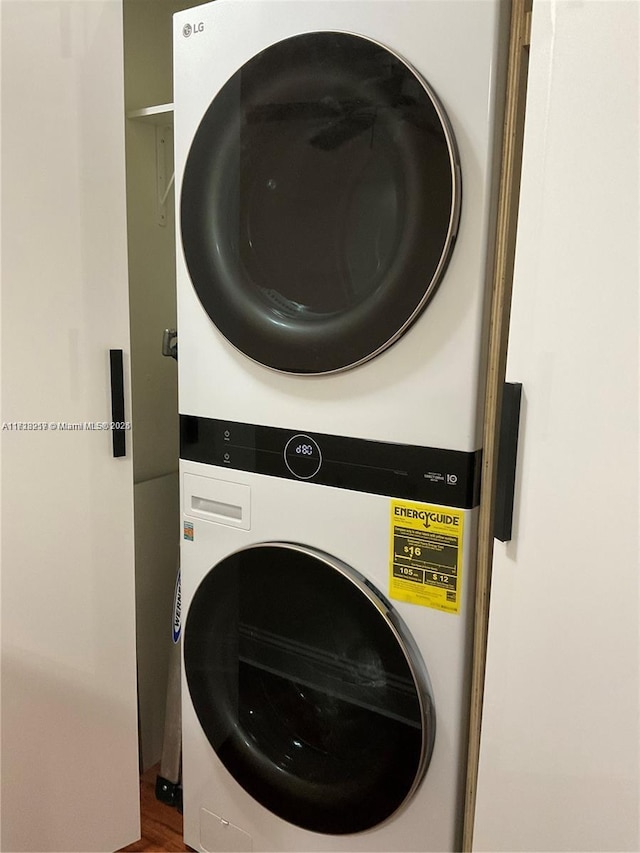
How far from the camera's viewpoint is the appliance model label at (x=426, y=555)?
3.60 feet

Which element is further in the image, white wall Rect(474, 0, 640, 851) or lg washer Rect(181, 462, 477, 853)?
lg washer Rect(181, 462, 477, 853)

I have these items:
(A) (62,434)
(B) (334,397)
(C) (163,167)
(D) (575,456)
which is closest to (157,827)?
(A) (62,434)

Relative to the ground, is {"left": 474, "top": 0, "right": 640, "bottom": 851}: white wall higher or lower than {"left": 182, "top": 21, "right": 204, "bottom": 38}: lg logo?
lower

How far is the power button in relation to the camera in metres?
1.21

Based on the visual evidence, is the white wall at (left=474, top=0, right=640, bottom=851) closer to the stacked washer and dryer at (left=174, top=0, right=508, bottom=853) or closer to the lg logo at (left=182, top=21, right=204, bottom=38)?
the stacked washer and dryer at (left=174, top=0, right=508, bottom=853)

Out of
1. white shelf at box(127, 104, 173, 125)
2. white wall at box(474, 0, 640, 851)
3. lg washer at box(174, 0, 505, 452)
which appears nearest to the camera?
white wall at box(474, 0, 640, 851)

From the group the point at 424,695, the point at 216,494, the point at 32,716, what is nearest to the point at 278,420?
the point at 216,494

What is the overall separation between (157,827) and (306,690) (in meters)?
0.64

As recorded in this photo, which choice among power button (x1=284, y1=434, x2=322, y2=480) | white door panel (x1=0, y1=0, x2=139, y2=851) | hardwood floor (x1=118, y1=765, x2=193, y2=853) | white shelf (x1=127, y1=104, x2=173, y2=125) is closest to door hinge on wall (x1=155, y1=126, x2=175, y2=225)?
white shelf (x1=127, y1=104, x2=173, y2=125)

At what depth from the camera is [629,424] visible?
77cm

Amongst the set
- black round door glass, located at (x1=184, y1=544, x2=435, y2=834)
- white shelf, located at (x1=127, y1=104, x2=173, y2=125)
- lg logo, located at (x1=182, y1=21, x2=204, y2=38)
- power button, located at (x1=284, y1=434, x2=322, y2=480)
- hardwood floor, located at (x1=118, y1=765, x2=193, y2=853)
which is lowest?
hardwood floor, located at (x1=118, y1=765, x2=193, y2=853)

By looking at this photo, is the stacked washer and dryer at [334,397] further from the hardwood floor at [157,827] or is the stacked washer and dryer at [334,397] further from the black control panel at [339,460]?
the hardwood floor at [157,827]

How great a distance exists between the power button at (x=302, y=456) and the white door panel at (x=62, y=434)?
38 centimetres

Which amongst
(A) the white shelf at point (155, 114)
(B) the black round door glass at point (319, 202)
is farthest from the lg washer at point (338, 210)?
(A) the white shelf at point (155, 114)
